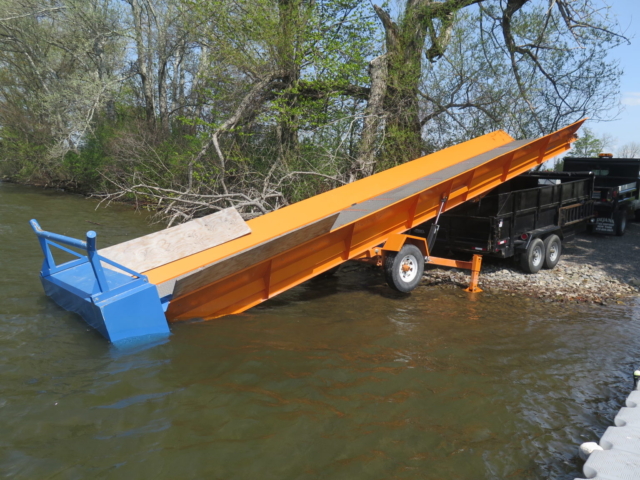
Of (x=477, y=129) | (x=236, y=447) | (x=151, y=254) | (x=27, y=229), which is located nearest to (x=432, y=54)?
(x=477, y=129)

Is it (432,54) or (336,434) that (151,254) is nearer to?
(336,434)

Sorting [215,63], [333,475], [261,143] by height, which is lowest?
[333,475]

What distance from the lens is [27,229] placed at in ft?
37.0

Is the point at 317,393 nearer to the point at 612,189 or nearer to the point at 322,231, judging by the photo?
the point at 322,231

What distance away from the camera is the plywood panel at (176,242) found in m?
5.75

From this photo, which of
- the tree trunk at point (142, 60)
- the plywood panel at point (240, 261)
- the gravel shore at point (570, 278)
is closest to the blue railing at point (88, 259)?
the plywood panel at point (240, 261)

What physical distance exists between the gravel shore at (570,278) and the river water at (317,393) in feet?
3.01

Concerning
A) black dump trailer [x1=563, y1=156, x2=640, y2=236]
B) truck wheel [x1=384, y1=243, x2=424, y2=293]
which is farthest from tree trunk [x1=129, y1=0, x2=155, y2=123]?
truck wheel [x1=384, y1=243, x2=424, y2=293]

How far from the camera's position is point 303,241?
18.4ft

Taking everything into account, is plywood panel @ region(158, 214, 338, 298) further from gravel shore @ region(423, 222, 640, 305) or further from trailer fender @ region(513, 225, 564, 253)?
trailer fender @ region(513, 225, 564, 253)

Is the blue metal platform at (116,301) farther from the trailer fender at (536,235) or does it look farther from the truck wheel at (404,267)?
the trailer fender at (536,235)

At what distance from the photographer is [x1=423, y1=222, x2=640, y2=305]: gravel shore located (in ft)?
24.5

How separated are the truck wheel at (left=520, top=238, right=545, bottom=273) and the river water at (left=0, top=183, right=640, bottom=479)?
5.54ft

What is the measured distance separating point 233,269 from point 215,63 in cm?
1008
